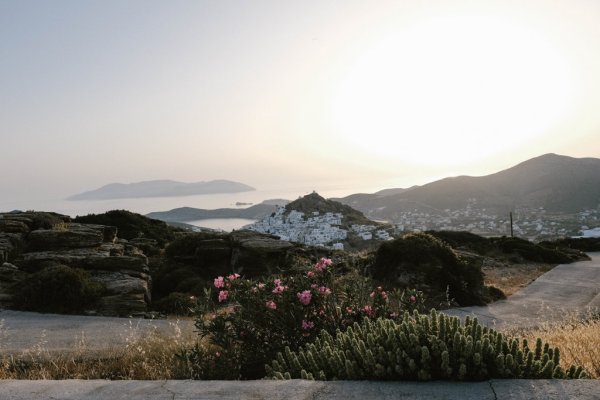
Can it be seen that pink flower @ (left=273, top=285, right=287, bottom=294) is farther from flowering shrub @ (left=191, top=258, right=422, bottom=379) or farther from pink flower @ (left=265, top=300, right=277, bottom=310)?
pink flower @ (left=265, top=300, right=277, bottom=310)

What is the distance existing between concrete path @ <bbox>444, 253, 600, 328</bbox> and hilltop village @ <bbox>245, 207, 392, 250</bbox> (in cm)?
3365

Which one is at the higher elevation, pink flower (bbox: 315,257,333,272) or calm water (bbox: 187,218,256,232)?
pink flower (bbox: 315,257,333,272)

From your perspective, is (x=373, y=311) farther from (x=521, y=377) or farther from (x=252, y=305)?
(x=521, y=377)

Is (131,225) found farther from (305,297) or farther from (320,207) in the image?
(320,207)

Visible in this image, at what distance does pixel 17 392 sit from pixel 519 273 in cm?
2437

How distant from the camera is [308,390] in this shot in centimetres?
400

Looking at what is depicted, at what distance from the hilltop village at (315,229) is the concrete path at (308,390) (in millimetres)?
48274

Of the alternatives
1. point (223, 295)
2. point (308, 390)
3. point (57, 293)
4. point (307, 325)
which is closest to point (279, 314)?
point (307, 325)

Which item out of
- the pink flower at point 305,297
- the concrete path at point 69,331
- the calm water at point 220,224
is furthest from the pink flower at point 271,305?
the calm water at point 220,224

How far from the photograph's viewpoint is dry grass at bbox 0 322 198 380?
6934 mm

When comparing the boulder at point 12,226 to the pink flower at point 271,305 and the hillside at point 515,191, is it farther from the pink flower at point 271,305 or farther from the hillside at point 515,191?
the hillside at point 515,191

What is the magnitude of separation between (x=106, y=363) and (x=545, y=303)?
13.3 m

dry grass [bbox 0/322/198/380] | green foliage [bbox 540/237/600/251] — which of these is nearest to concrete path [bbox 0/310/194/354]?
dry grass [bbox 0/322/198/380]

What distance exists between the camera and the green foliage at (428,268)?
1579 cm
